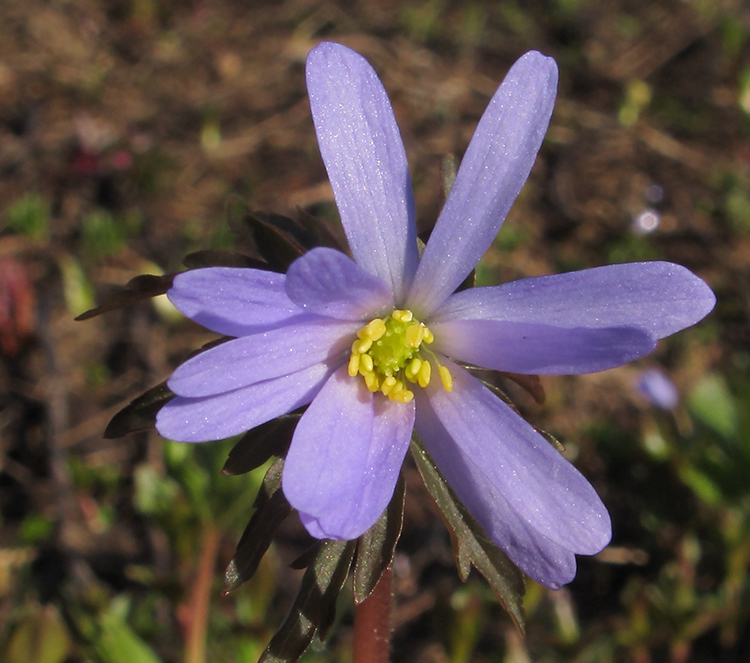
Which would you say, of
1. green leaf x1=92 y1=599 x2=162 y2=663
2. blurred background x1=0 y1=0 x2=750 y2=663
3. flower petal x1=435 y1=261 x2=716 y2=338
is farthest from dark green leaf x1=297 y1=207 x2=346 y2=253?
green leaf x1=92 y1=599 x2=162 y2=663

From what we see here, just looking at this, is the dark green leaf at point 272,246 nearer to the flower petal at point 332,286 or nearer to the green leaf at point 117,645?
the flower petal at point 332,286

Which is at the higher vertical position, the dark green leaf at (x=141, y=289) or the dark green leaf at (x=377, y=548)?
the dark green leaf at (x=141, y=289)

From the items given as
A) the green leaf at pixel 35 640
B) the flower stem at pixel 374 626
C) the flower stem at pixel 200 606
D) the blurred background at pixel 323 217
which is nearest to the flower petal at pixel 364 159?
the blurred background at pixel 323 217

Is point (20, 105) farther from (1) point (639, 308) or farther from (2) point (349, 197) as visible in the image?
(1) point (639, 308)

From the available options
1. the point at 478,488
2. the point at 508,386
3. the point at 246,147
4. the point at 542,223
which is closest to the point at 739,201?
the point at 542,223

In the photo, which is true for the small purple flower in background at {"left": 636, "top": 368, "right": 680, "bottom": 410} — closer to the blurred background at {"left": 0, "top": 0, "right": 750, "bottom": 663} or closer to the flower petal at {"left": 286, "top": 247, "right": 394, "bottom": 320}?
the blurred background at {"left": 0, "top": 0, "right": 750, "bottom": 663}
